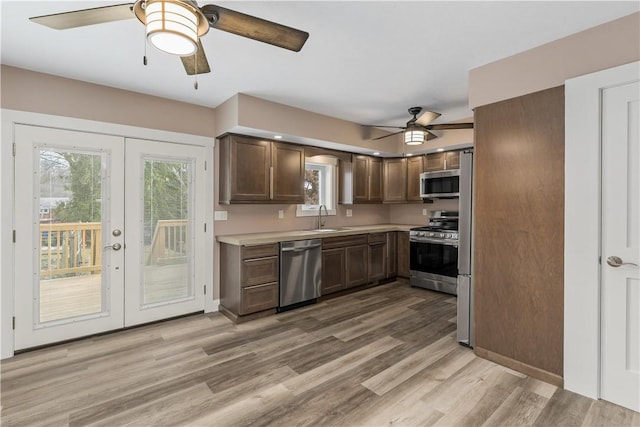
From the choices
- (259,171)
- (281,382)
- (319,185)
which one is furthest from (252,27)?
(319,185)

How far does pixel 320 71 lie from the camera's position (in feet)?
9.48

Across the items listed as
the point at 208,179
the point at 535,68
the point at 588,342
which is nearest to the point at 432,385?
the point at 588,342

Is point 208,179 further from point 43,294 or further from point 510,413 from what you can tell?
point 510,413

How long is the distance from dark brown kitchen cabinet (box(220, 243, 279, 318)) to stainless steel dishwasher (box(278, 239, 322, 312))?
0.10m

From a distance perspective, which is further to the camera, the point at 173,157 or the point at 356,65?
the point at 173,157

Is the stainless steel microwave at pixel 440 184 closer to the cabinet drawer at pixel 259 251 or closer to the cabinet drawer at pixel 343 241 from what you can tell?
the cabinet drawer at pixel 343 241

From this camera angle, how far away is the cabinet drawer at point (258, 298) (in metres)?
3.52

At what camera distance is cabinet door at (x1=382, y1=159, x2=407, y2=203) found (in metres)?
5.39

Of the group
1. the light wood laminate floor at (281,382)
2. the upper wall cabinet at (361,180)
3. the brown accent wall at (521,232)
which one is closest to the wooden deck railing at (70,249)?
the light wood laminate floor at (281,382)

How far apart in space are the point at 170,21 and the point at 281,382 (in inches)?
92.0

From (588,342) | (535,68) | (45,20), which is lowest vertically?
(588,342)

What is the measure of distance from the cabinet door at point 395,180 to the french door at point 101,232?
3.13 meters

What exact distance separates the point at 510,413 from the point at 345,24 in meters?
2.74

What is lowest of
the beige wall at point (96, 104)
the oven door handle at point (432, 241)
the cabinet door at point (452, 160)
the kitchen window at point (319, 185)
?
the oven door handle at point (432, 241)
